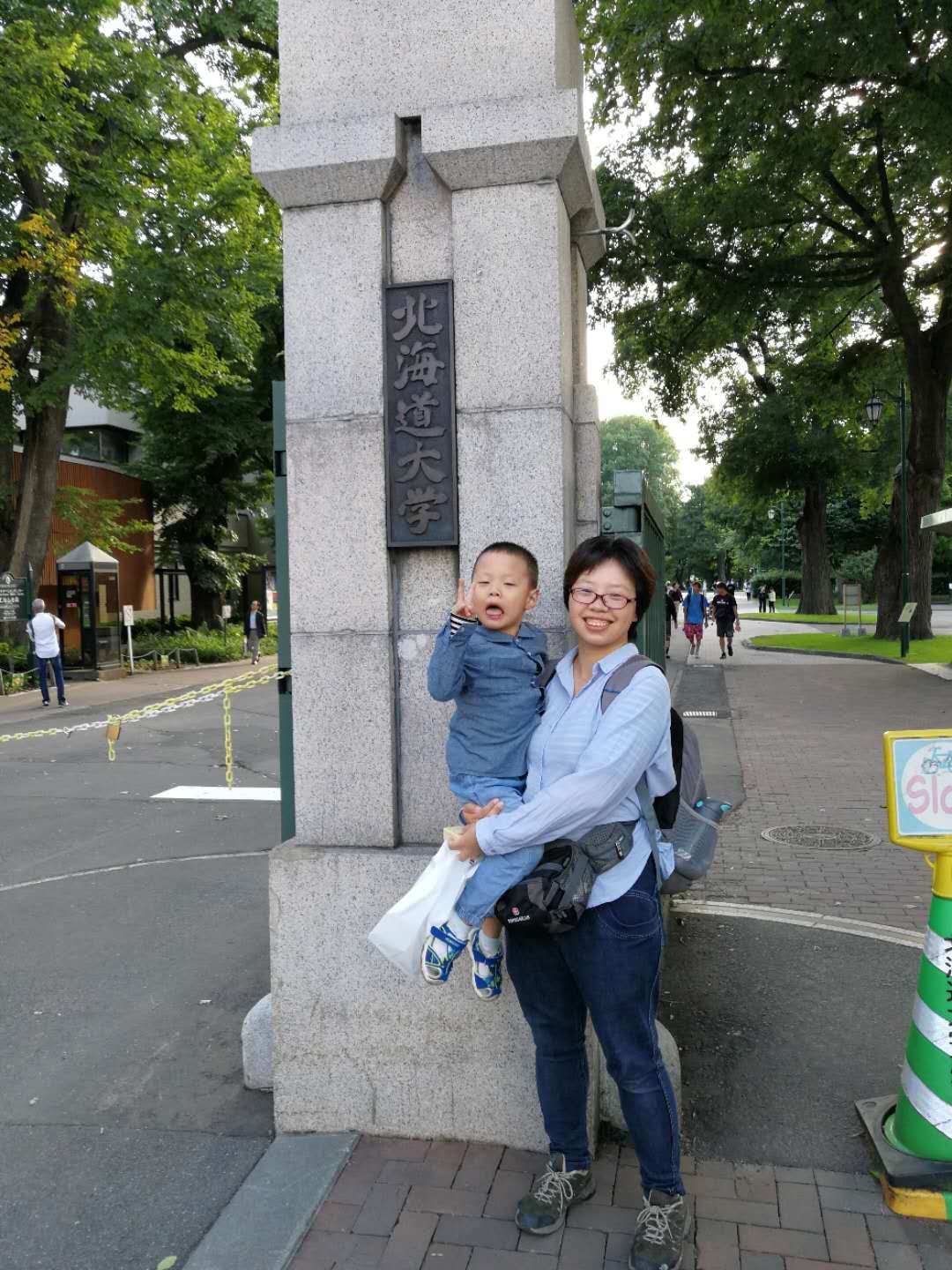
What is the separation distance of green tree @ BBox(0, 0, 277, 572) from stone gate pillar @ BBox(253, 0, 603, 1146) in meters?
16.6

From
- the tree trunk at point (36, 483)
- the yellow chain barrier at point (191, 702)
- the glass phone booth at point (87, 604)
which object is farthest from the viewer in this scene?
the glass phone booth at point (87, 604)

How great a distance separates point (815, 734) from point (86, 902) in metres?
9.39

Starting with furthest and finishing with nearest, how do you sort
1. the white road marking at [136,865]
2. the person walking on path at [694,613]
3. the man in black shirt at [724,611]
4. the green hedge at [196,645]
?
the green hedge at [196,645] → the person walking on path at [694,613] → the man in black shirt at [724,611] → the white road marking at [136,865]

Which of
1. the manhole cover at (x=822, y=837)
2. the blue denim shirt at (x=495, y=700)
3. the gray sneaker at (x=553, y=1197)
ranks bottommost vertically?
Result: the manhole cover at (x=822, y=837)

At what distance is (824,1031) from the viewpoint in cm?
408

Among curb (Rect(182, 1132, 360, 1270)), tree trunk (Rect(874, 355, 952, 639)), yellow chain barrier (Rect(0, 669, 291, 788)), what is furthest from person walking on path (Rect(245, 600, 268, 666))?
curb (Rect(182, 1132, 360, 1270))

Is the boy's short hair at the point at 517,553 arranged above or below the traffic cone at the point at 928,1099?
above

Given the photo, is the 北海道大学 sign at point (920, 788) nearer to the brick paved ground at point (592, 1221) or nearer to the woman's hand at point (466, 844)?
the brick paved ground at point (592, 1221)

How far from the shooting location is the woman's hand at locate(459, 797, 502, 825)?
2658 mm

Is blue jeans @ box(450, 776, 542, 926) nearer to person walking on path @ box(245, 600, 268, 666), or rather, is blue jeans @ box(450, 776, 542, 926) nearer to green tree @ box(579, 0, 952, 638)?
green tree @ box(579, 0, 952, 638)

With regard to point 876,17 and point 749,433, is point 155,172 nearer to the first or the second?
point 876,17

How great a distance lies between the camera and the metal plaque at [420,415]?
3322mm

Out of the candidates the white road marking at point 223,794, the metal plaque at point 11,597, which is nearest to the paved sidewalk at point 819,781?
the white road marking at point 223,794

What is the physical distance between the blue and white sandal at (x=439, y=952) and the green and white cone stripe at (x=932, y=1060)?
62.7 inches
